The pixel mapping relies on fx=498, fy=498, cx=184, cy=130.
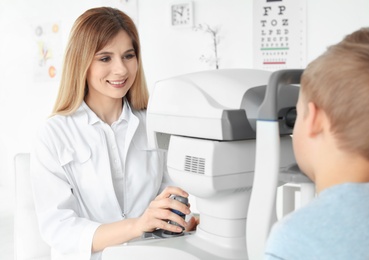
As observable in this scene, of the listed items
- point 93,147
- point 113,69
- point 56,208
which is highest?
point 113,69

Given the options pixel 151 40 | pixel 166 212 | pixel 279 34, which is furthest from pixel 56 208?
pixel 151 40

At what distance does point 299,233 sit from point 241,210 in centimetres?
23

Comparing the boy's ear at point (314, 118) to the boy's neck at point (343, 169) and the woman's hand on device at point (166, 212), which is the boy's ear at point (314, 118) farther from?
the woman's hand on device at point (166, 212)

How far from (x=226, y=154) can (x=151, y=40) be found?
312 cm

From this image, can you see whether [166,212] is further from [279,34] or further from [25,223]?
[279,34]

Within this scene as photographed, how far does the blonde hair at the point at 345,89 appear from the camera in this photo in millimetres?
676

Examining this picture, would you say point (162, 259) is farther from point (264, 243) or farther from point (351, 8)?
point (351, 8)

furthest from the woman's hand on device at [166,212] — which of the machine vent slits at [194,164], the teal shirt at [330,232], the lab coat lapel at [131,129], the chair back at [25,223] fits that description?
the chair back at [25,223]

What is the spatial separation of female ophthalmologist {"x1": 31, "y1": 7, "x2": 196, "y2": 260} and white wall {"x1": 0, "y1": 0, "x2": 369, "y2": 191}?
1911 mm

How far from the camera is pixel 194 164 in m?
0.87

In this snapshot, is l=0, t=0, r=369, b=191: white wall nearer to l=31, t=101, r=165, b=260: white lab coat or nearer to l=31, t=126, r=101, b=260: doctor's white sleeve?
l=31, t=101, r=165, b=260: white lab coat

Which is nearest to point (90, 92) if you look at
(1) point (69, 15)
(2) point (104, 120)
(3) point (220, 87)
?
(2) point (104, 120)

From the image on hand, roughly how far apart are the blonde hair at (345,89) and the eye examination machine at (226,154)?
59mm

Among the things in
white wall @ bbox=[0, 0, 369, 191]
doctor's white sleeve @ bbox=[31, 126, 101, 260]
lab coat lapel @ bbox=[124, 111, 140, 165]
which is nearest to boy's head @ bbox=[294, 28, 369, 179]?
doctor's white sleeve @ bbox=[31, 126, 101, 260]
